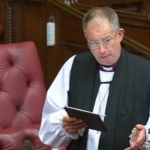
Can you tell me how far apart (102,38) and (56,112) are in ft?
1.25

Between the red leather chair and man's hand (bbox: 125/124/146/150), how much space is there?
908 millimetres

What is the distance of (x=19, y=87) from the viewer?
2451mm

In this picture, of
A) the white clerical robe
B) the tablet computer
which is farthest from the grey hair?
the tablet computer

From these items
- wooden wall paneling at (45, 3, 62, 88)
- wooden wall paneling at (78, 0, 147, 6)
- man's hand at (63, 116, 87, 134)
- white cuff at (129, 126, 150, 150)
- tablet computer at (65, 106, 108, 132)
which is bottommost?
white cuff at (129, 126, 150, 150)

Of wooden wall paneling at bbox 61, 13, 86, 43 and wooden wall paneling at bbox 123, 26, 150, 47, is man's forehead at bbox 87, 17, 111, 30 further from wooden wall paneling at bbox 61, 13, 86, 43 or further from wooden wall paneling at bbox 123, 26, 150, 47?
wooden wall paneling at bbox 61, 13, 86, 43

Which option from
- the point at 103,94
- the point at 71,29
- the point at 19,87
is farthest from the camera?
the point at 71,29

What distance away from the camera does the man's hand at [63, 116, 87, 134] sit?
1580 millimetres

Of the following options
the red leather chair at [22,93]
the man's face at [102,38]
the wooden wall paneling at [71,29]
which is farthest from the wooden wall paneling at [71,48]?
the man's face at [102,38]

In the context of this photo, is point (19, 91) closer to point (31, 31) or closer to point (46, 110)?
point (46, 110)

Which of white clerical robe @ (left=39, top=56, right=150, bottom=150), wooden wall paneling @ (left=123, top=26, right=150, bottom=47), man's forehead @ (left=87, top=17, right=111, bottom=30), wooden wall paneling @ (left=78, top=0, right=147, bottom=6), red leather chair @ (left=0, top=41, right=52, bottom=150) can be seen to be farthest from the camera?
wooden wall paneling @ (left=78, top=0, right=147, bottom=6)

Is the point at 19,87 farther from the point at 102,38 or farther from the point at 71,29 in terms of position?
the point at 102,38

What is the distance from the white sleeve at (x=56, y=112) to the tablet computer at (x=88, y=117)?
171 millimetres

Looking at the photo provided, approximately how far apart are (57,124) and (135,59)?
424 millimetres

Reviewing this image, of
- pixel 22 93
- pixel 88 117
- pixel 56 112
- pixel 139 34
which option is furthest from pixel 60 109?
pixel 139 34
